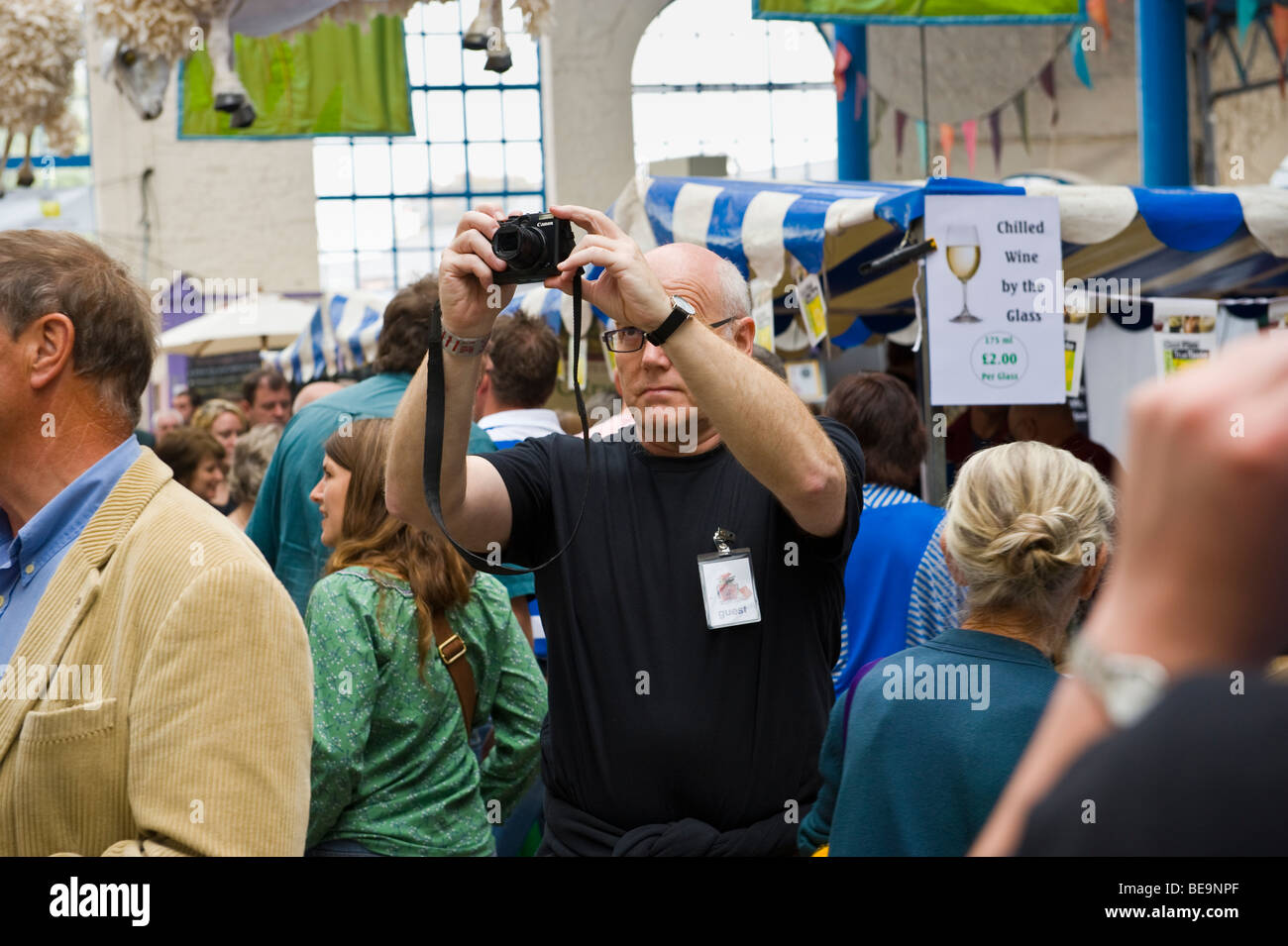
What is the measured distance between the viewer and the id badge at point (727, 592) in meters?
1.94

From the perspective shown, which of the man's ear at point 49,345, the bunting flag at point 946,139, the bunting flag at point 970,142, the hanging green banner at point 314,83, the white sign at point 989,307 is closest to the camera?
the man's ear at point 49,345

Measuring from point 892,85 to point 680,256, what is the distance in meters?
9.81

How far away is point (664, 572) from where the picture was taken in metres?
2.01

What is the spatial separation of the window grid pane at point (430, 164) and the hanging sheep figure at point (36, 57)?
602 inches

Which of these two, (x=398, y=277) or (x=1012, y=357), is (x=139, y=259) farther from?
(x=1012, y=357)

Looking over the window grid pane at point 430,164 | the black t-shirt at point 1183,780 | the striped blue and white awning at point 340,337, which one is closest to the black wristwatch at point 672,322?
the black t-shirt at point 1183,780

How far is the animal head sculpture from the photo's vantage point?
5176mm

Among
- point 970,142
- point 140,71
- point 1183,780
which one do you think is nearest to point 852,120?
point 970,142

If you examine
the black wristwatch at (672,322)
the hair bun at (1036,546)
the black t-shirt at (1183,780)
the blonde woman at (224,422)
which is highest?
the black wristwatch at (672,322)

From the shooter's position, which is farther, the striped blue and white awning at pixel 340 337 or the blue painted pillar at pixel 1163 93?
the blue painted pillar at pixel 1163 93

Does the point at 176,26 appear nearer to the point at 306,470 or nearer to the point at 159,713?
the point at 306,470

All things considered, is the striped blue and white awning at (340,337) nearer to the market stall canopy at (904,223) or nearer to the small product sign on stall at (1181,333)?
the market stall canopy at (904,223)

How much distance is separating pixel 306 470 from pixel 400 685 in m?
1.12

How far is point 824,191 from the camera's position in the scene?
→ 460cm
